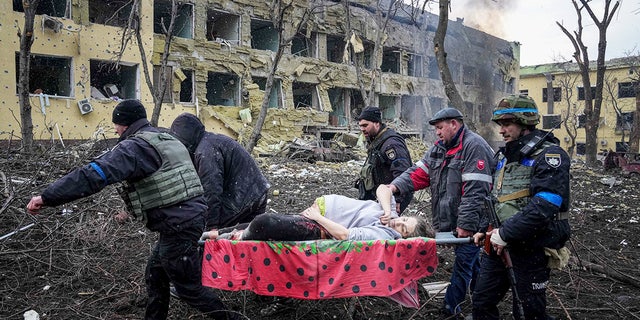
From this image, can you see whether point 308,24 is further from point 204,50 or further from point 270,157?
point 270,157

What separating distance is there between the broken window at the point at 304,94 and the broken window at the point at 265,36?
2.22 meters

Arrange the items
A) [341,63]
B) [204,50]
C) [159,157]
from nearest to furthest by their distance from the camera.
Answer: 1. [159,157]
2. [204,50]
3. [341,63]

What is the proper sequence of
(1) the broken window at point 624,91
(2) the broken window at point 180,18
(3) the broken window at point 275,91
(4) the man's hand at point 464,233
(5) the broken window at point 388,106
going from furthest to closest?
(1) the broken window at point 624,91 → (5) the broken window at point 388,106 → (3) the broken window at point 275,91 → (2) the broken window at point 180,18 → (4) the man's hand at point 464,233

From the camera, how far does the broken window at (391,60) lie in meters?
28.6

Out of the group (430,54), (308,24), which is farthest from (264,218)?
(430,54)

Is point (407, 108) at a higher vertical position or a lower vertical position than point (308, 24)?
lower

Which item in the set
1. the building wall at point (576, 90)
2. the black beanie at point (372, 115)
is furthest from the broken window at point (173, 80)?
the building wall at point (576, 90)

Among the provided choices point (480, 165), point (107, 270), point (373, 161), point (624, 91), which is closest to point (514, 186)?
point (480, 165)

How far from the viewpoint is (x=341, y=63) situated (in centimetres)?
2519

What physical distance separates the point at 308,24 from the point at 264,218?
2125 centimetres

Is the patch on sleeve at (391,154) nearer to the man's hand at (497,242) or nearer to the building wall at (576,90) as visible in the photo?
the man's hand at (497,242)

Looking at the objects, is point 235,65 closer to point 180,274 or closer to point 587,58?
point 587,58

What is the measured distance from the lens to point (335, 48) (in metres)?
26.6

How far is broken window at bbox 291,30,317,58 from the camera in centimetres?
2384
